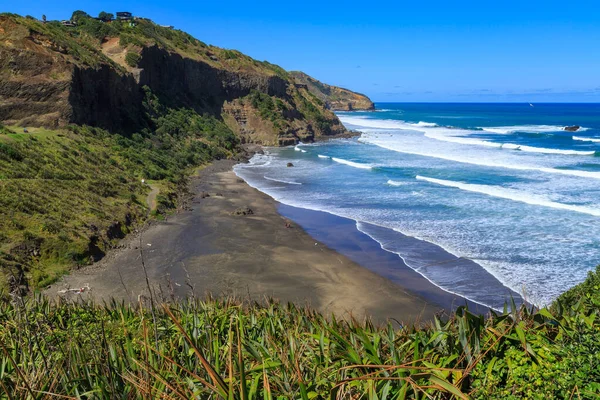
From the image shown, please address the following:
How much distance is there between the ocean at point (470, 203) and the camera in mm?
16938

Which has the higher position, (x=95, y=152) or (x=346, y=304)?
(x=95, y=152)

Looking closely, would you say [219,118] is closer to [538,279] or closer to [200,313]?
[538,279]

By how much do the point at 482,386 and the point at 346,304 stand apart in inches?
415

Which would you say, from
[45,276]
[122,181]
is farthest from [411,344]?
[122,181]

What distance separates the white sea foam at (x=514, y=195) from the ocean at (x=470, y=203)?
0.22ft

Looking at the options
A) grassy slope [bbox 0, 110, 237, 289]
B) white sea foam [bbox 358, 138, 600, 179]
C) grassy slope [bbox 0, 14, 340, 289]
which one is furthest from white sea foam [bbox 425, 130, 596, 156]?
grassy slope [bbox 0, 110, 237, 289]

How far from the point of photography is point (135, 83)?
47.1m

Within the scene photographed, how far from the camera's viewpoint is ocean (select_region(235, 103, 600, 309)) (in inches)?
667

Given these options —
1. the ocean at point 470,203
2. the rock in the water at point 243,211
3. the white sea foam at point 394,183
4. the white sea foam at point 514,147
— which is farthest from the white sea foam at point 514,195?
the white sea foam at point 514,147

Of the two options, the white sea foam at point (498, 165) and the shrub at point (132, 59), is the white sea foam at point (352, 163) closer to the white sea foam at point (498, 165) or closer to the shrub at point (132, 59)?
the white sea foam at point (498, 165)

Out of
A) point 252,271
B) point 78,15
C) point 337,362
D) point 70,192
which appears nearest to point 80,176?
point 70,192

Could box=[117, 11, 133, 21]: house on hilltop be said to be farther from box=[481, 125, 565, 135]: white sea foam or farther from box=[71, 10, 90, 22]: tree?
box=[481, 125, 565, 135]: white sea foam

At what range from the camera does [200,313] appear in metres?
7.29

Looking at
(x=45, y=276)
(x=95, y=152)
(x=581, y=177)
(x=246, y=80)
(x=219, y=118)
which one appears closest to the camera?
(x=45, y=276)
